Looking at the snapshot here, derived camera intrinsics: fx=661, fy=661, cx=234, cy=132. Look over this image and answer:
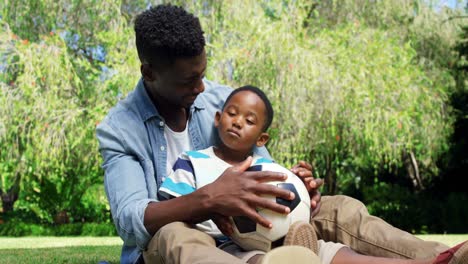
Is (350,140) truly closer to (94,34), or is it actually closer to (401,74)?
(401,74)

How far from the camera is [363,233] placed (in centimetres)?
242

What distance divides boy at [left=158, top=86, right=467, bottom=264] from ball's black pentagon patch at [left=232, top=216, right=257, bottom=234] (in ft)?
0.29

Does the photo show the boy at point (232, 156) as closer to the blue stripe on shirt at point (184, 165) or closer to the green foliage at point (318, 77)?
the blue stripe on shirt at point (184, 165)

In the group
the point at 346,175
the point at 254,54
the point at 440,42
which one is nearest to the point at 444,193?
the point at 346,175

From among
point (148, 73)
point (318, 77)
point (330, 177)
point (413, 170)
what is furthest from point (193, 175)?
point (413, 170)

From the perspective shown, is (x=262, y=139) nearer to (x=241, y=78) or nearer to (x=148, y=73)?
(x=148, y=73)

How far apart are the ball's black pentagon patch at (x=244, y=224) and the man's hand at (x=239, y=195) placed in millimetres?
72

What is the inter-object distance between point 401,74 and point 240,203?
9684mm

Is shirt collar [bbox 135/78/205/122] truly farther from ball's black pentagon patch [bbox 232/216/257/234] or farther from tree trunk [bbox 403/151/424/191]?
tree trunk [bbox 403/151/424/191]

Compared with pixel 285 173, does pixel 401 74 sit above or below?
below

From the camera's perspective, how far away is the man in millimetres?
2121

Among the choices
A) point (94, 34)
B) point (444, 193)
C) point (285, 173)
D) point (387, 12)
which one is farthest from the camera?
point (444, 193)

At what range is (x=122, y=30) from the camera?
1138cm

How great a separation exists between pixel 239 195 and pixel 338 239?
1.91 ft
